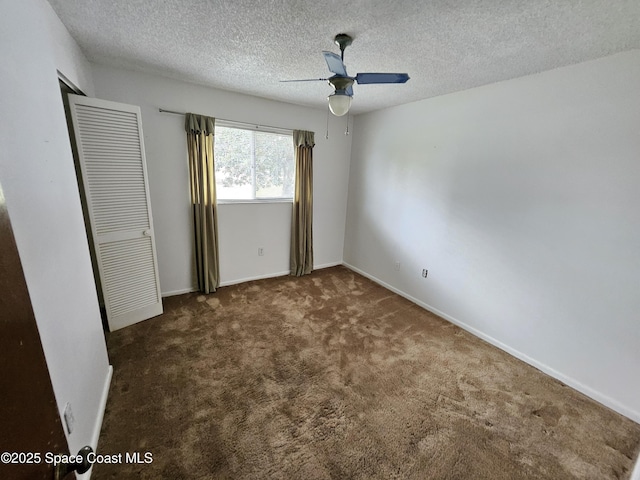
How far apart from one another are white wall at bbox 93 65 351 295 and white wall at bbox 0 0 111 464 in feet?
3.17

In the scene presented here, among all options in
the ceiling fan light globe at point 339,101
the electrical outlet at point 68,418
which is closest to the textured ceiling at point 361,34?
the ceiling fan light globe at point 339,101

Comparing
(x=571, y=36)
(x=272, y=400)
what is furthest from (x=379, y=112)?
(x=272, y=400)

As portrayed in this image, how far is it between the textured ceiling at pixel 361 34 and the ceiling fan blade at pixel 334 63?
0.75ft

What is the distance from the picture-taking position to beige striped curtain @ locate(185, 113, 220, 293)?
297cm

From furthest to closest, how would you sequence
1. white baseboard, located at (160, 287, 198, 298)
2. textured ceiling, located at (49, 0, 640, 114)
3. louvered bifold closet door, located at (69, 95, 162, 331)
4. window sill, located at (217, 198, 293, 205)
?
window sill, located at (217, 198, 293, 205), white baseboard, located at (160, 287, 198, 298), louvered bifold closet door, located at (69, 95, 162, 331), textured ceiling, located at (49, 0, 640, 114)

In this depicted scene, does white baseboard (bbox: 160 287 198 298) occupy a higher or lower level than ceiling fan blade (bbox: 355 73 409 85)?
lower

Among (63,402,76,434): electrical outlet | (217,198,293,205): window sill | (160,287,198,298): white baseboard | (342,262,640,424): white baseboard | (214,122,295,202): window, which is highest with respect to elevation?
(214,122,295,202): window

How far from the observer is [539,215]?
7.40 ft

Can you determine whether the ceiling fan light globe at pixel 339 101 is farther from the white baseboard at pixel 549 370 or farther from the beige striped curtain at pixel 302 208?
the white baseboard at pixel 549 370

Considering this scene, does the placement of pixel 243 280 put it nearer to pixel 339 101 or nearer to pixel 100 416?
pixel 100 416

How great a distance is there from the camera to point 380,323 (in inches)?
115

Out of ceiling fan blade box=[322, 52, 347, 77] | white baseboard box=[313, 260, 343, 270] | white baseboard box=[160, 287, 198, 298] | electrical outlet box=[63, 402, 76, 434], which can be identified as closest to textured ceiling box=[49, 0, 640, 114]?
ceiling fan blade box=[322, 52, 347, 77]

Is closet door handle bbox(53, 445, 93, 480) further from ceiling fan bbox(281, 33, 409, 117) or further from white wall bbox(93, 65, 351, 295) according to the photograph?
white wall bbox(93, 65, 351, 295)

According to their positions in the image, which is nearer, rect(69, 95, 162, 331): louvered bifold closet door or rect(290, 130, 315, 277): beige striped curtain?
rect(69, 95, 162, 331): louvered bifold closet door
